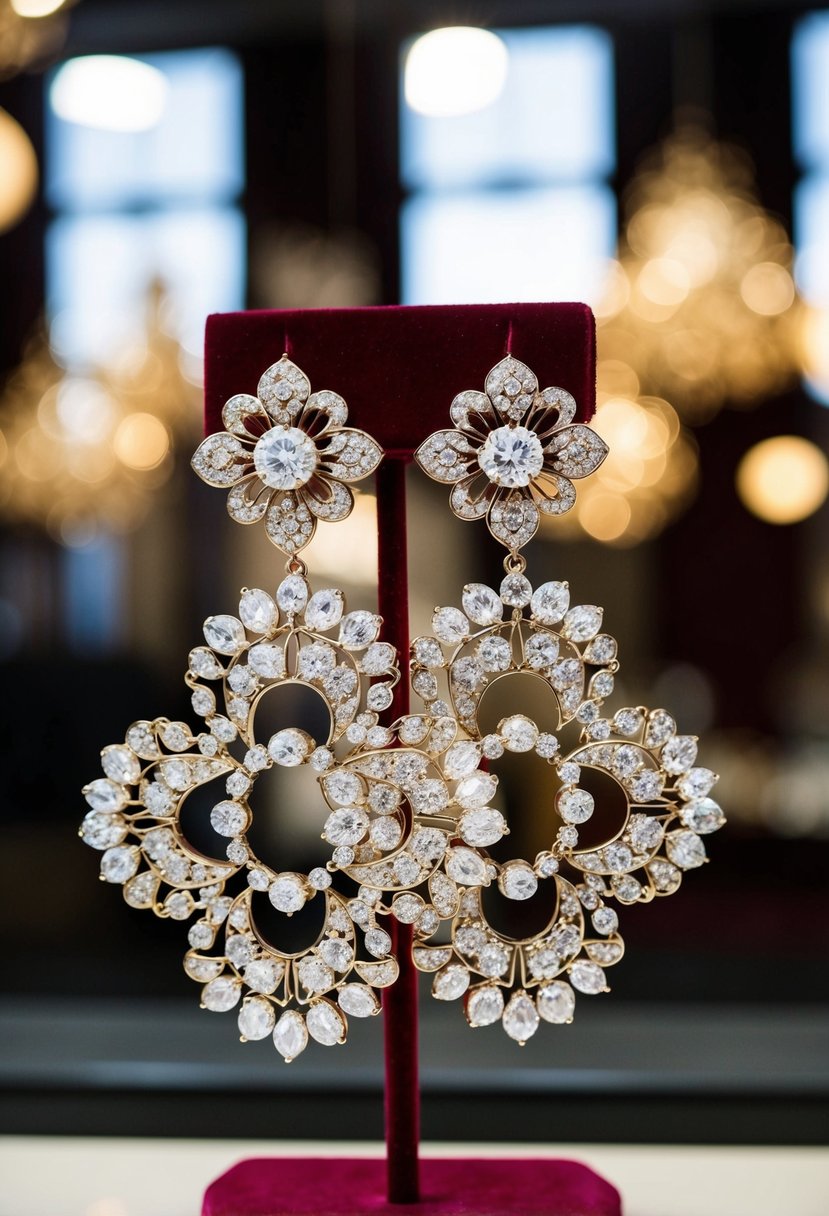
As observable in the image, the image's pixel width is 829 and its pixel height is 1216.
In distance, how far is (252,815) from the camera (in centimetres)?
75

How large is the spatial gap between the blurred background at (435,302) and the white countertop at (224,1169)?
1669mm

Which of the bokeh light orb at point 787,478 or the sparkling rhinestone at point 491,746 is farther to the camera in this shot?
the bokeh light orb at point 787,478

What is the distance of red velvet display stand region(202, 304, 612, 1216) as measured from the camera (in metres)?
0.75

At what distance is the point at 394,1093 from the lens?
0.78 metres

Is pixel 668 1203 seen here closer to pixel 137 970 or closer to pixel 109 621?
pixel 137 970

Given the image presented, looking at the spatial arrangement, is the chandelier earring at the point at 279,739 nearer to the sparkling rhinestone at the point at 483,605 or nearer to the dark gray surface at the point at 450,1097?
the sparkling rhinestone at the point at 483,605

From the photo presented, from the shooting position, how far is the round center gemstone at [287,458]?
0.72 metres

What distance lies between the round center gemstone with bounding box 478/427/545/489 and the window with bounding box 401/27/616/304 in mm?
2587

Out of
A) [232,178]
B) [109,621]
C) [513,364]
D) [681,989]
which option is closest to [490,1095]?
[513,364]

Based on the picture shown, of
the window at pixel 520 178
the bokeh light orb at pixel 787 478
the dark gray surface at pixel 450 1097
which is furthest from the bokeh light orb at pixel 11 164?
the bokeh light orb at pixel 787 478

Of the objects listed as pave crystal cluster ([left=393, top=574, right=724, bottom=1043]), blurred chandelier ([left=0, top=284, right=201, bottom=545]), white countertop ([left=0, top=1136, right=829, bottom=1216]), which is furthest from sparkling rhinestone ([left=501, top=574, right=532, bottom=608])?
blurred chandelier ([left=0, top=284, right=201, bottom=545])

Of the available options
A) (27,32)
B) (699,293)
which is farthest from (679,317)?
(27,32)

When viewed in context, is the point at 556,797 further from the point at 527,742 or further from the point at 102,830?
the point at 102,830

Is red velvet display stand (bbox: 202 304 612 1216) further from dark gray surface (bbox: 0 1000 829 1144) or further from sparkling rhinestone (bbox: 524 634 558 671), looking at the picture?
dark gray surface (bbox: 0 1000 829 1144)
